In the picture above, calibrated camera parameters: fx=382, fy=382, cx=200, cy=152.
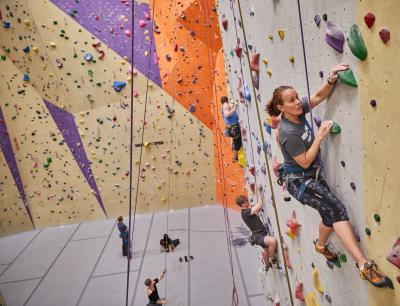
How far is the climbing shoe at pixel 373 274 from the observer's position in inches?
49.8

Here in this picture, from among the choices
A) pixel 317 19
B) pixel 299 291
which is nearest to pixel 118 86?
pixel 299 291

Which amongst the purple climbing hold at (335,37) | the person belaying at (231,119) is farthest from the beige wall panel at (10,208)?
the purple climbing hold at (335,37)

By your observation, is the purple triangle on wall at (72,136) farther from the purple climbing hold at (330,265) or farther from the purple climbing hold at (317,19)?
the purple climbing hold at (317,19)

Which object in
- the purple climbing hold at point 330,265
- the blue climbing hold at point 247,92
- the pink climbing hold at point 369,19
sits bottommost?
the purple climbing hold at point 330,265

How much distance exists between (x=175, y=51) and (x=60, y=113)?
2111 mm

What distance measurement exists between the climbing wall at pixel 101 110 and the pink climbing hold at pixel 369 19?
4721 millimetres

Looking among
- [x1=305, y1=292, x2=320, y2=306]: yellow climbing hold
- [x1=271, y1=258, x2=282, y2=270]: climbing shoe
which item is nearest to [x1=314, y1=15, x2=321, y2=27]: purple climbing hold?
[x1=305, y1=292, x2=320, y2=306]: yellow climbing hold

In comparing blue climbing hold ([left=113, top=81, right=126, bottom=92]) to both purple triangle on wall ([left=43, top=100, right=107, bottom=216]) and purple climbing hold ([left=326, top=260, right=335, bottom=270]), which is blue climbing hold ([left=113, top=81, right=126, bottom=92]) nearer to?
purple triangle on wall ([left=43, top=100, right=107, bottom=216])

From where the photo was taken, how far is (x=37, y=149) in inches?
247

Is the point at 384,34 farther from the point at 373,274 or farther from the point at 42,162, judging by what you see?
the point at 42,162

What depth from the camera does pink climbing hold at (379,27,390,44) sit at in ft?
3.31

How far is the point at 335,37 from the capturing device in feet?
4.12

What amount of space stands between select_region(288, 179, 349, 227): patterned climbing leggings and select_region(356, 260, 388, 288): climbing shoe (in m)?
0.19

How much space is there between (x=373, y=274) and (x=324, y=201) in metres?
0.32
